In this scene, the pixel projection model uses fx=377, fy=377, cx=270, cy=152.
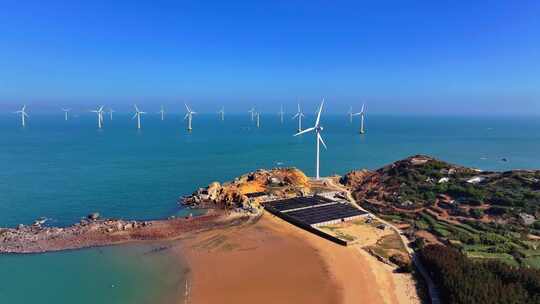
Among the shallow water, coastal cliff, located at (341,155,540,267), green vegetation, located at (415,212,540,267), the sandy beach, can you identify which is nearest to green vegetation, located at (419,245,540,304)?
the sandy beach

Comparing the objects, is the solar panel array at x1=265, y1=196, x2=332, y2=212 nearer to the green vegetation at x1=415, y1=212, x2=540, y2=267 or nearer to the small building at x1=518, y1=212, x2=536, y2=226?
the green vegetation at x1=415, y1=212, x2=540, y2=267

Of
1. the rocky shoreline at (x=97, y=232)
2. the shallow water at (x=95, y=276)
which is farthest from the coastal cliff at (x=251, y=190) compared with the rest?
the shallow water at (x=95, y=276)

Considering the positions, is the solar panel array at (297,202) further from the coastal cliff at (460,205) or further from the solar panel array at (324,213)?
the coastal cliff at (460,205)

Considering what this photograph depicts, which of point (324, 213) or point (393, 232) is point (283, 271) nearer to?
point (393, 232)

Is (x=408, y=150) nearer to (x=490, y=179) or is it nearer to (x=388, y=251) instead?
(x=490, y=179)

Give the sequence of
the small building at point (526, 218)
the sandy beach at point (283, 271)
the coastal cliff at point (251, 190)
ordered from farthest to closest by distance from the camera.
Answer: the coastal cliff at point (251, 190), the small building at point (526, 218), the sandy beach at point (283, 271)
